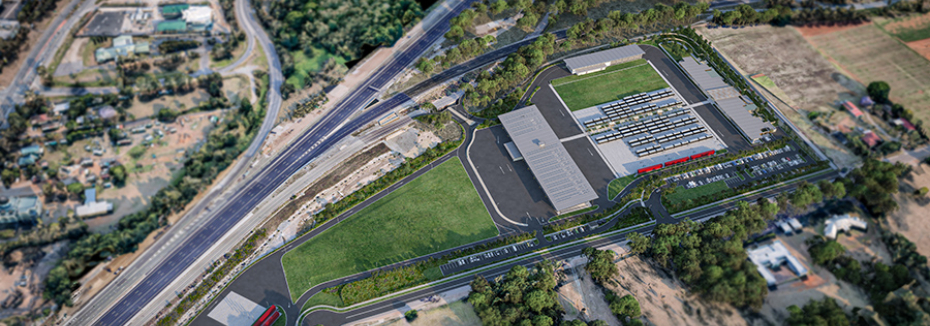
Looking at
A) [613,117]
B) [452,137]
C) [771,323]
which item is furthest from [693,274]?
[452,137]

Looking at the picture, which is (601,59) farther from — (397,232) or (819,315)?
(819,315)

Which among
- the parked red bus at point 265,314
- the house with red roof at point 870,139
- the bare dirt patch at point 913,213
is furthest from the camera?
the house with red roof at point 870,139

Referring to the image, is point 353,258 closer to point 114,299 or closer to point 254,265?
point 254,265

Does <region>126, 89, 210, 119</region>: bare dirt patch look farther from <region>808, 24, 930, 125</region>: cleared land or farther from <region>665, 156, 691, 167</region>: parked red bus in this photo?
<region>808, 24, 930, 125</region>: cleared land

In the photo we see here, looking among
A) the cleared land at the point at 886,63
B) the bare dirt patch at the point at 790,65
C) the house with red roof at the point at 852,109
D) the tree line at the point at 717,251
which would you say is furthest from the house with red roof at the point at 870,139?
the tree line at the point at 717,251

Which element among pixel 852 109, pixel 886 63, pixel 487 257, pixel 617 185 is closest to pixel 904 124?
pixel 852 109

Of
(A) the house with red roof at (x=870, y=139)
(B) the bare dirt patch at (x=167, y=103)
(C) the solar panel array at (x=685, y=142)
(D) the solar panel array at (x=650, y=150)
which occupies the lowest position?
(A) the house with red roof at (x=870, y=139)

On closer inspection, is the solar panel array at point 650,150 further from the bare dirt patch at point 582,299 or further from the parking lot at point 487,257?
the parking lot at point 487,257
